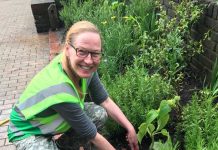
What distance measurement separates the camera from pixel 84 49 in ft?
6.21

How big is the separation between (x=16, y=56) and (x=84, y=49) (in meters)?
4.58

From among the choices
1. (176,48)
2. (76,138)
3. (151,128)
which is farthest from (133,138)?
(176,48)

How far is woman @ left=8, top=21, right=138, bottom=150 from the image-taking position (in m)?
1.93

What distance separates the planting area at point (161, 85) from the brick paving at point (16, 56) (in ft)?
4.77

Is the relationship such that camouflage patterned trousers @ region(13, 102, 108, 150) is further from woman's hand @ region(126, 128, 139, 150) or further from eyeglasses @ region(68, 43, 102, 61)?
eyeglasses @ region(68, 43, 102, 61)

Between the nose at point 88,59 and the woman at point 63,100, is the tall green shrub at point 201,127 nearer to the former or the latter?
the woman at point 63,100

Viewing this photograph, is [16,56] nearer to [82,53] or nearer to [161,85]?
[161,85]

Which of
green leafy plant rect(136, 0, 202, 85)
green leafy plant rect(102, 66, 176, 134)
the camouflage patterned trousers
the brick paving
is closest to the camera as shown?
the camouflage patterned trousers

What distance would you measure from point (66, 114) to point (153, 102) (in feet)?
3.22

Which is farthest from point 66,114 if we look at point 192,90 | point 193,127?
point 192,90

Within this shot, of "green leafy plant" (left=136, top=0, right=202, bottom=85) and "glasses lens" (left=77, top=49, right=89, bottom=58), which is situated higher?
"glasses lens" (left=77, top=49, right=89, bottom=58)

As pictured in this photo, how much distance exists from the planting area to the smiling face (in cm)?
67

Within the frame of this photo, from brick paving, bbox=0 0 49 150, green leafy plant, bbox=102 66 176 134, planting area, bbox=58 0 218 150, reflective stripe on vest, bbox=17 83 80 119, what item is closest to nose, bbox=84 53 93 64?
reflective stripe on vest, bbox=17 83 80 119

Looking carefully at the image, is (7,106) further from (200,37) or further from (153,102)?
(200,37)
